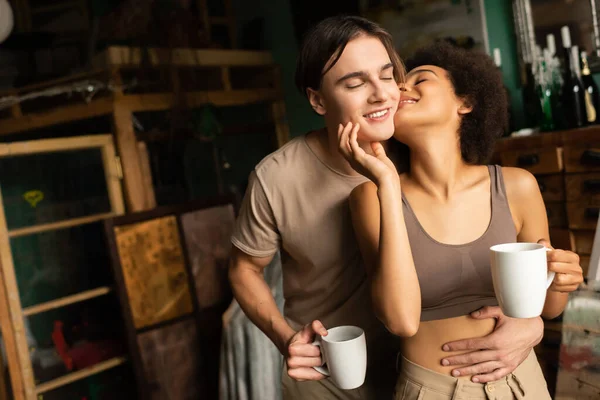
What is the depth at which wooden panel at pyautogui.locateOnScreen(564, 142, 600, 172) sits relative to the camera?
2061mm

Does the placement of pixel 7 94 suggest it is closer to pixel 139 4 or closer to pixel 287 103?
pixel 139 4

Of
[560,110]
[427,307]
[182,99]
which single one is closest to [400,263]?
[427,307]

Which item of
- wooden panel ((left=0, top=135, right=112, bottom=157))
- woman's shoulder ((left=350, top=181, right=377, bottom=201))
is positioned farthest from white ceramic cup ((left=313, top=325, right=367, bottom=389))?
wooden panel ((left=0, top=135, right=112, bottom=157))

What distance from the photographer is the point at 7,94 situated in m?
2.96

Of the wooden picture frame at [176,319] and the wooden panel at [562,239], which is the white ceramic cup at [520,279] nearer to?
the wooden panel at [562,239]

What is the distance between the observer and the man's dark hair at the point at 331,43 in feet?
3.89

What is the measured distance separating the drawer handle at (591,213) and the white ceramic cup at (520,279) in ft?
4.31

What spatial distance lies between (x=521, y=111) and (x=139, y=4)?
2154mm

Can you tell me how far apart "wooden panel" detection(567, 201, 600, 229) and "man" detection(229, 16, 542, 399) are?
1110 millimetres

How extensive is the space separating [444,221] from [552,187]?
4.22 ft

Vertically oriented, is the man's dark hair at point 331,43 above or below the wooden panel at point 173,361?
above

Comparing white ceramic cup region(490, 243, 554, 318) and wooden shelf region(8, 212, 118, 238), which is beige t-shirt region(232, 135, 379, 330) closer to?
white ceramic cup region(490, 243, 554, 318)

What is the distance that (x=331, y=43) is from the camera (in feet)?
3.90

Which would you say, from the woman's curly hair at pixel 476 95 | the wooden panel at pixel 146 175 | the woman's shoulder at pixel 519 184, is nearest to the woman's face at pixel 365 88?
the woman's curly hair at pixel 476 95
